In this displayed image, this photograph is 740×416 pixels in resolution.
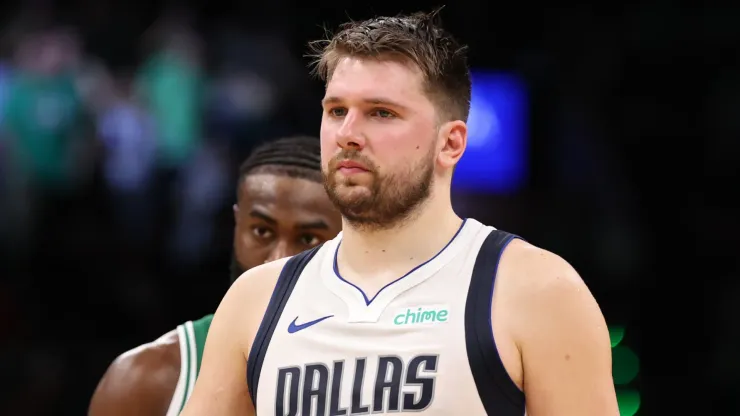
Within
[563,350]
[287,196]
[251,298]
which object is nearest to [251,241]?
[287,196]

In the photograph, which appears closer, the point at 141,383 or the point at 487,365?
the point at 487,365

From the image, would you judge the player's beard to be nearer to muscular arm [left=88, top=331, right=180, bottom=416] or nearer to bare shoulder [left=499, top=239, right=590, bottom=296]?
bare shoulder [left=499, top=239, right=590, bottom=296]

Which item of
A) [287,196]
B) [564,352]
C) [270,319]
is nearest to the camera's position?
[564,352]

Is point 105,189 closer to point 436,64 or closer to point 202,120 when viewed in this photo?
point 202,120

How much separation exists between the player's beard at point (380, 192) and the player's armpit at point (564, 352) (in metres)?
0.41

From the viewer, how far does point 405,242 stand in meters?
2.90

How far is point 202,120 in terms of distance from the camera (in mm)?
8469

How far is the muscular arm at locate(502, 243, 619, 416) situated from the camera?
2561 millimetres

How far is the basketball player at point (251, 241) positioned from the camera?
3693mm

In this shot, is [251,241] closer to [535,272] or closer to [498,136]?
[535,272]

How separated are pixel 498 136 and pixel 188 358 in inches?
255

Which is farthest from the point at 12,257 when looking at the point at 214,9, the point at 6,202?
the point at 214,9

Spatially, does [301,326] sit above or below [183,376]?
above

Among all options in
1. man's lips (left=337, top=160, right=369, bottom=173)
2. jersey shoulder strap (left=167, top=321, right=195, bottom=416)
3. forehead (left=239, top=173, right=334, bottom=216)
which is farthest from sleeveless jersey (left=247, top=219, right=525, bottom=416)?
forehead (left=239, top=173, right=334, bottom=216)
